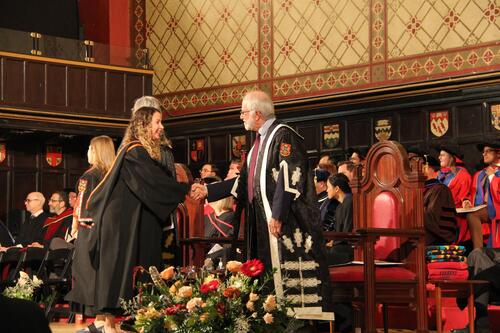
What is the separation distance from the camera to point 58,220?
12820 millimetres

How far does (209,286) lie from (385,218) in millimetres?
2951

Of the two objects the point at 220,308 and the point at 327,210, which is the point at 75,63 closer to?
the point at 327,210

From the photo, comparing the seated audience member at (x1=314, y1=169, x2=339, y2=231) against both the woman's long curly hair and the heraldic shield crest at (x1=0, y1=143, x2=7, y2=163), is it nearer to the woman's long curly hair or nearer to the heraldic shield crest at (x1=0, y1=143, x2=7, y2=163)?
the woman's long curly hair

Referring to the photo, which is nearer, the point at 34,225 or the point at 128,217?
the point at 128,217

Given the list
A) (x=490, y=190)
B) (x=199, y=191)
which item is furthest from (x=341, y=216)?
(x=490, y=190)

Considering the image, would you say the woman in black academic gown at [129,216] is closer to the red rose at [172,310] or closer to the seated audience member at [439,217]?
the red rose at [172,310]

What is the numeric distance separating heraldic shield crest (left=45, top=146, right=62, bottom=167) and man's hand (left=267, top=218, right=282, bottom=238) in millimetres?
11928

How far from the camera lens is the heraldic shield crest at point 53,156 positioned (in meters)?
17.3

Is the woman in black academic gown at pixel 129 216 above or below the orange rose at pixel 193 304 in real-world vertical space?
above

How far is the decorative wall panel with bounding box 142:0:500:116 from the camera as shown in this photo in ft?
44.7

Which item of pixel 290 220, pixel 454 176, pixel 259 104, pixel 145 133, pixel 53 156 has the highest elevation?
pixel 53 156

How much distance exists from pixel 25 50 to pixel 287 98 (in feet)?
15.0

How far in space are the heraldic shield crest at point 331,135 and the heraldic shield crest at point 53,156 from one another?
204 inches

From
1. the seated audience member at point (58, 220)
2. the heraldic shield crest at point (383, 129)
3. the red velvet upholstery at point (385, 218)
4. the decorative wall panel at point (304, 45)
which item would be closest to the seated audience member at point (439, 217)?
the red velvet upholstery at point (385, 218)
